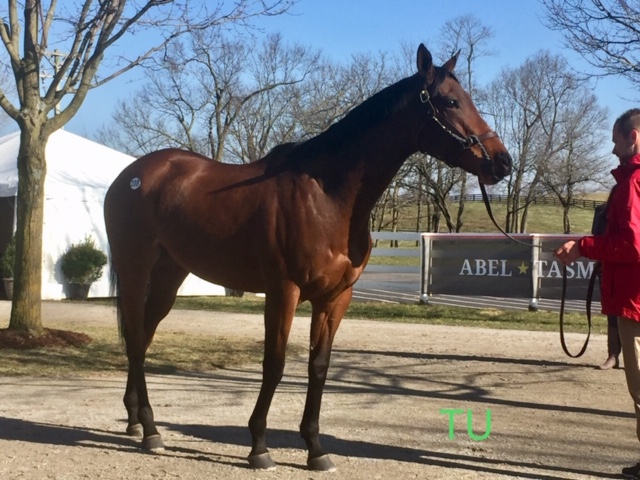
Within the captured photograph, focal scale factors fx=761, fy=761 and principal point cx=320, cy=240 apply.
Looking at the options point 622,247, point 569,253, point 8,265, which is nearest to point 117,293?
point 569,253

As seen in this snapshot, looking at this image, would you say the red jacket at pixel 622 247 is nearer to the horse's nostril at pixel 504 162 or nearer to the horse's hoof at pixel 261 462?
the horse's nostril at pixel 504 162

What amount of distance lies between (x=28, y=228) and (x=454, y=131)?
7.18m

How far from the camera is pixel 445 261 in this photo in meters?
15.5

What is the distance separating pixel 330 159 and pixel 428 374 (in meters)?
4.27

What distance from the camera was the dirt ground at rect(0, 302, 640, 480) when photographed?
15.7 ft

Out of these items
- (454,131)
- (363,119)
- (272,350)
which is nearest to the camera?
(454,131)

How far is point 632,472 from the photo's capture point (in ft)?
14.9

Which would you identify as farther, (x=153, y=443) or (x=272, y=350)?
(x=153, y=443)

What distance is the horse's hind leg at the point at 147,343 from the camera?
17.4ft

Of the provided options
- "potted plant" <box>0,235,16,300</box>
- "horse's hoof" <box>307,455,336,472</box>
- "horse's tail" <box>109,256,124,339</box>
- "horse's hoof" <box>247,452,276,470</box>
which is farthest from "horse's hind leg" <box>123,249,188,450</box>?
"potted plant" <box>0,235,16,300</box>

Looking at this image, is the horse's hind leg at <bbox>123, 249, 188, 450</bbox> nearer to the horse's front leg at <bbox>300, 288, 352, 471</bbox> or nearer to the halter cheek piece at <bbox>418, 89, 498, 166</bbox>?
the horse's front leg at <bbox>300, 288, 352, 471</bbox>

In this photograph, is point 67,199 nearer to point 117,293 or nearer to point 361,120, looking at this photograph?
point 117,293

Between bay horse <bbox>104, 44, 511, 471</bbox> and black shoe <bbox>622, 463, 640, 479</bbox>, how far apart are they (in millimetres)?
1796

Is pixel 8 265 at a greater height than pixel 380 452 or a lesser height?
greater
